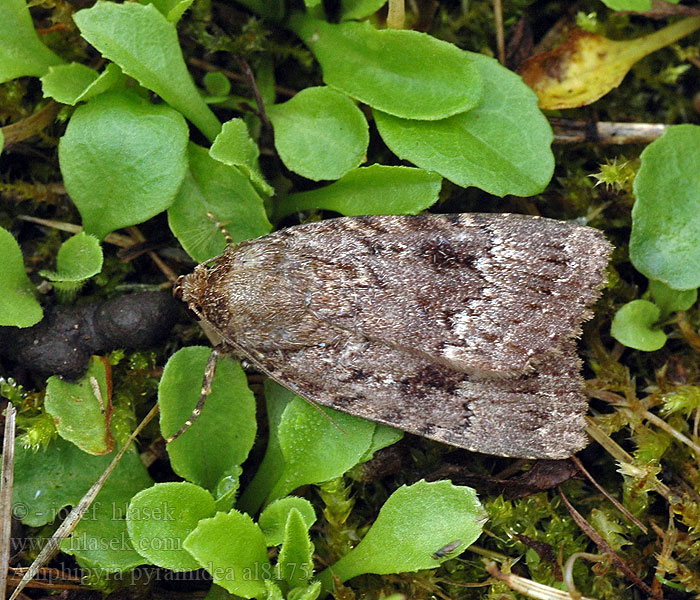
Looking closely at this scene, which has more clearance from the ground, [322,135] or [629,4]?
[629,4]

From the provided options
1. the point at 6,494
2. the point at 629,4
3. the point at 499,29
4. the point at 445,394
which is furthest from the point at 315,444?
the point at 629,4

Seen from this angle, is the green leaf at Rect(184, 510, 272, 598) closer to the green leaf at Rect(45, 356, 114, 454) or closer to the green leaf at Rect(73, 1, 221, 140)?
the green leaf at Rect(45, 356, 114, 454)

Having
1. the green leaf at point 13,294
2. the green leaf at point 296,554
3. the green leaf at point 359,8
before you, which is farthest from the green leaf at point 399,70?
the green leaf at point 296,554

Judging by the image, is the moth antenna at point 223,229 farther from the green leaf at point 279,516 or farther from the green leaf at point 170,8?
the green leaf at point 279,516

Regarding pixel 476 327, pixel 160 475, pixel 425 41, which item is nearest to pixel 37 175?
pixel 160 475

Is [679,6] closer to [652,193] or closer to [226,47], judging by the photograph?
[652,193]

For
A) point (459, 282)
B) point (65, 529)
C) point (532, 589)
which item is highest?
point (459, 282)

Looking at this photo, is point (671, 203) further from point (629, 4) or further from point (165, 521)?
point (165, 521)
